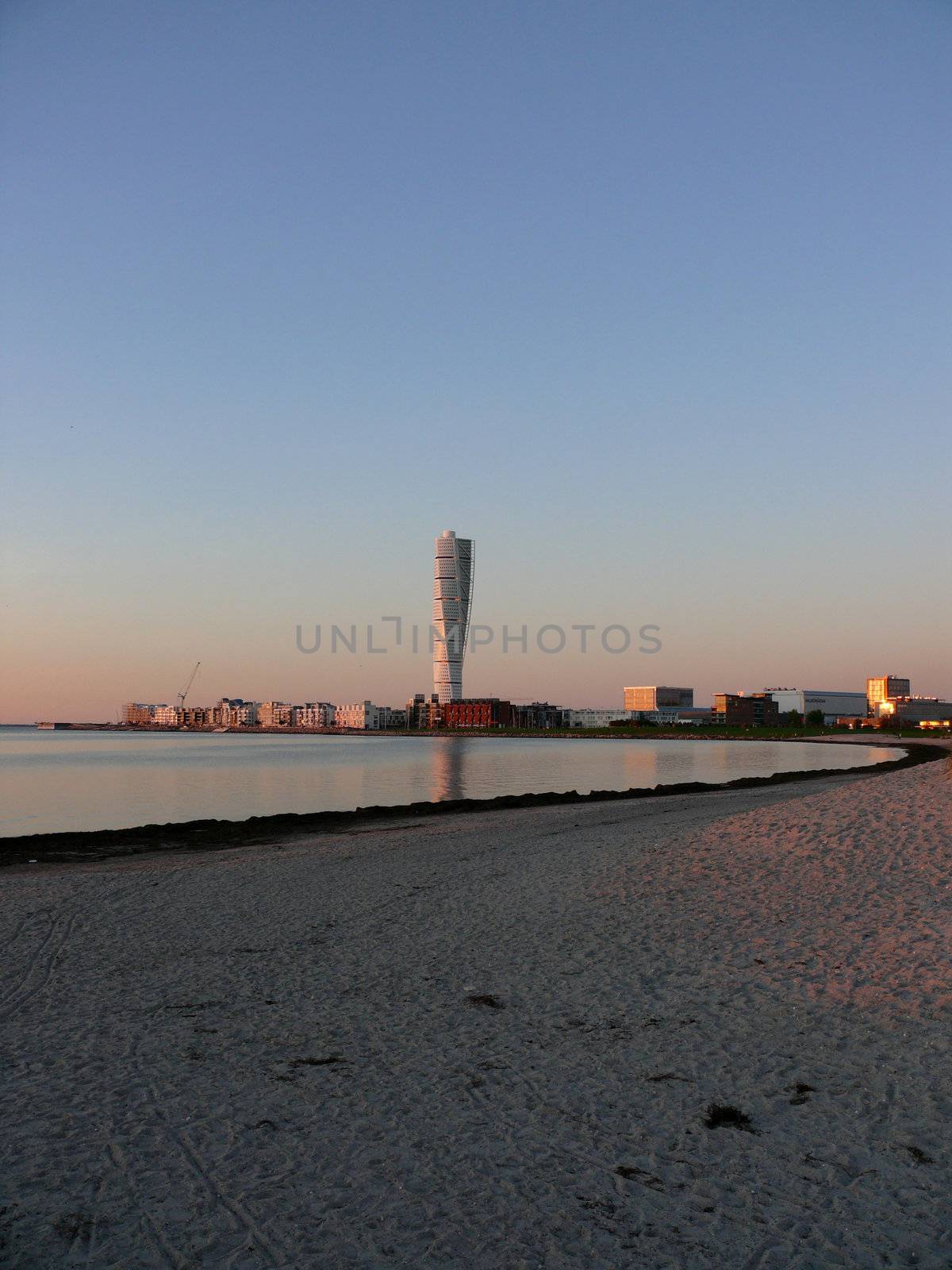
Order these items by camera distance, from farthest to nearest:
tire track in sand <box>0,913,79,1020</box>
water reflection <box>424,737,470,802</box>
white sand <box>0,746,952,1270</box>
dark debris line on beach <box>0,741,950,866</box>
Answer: water reflection <box>424,737,470,802</box>, dark debris line on beach <box>0,741,950,866</box>, tire track in sand <box>0,913,79,1020</box>, white sand <box>0,746,952,1270</box>

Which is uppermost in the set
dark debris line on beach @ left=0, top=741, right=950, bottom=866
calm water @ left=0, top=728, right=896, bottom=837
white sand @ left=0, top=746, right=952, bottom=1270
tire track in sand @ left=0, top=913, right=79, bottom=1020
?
white sand @ left=0, top=746, right=952, bottom=1270

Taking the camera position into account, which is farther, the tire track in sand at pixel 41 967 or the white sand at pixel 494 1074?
the tire track in sand at pixel 41 967

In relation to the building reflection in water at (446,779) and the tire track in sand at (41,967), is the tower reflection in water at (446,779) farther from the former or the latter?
the tire track in sand at (41,967)

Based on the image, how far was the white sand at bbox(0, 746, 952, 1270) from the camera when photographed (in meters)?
4.83

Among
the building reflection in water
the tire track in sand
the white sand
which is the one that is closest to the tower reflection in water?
the building reflection in water

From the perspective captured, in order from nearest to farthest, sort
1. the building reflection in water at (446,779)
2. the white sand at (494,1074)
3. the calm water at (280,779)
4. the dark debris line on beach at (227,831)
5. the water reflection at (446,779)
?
the white sand at (494,1074) < the dark debris line on beach at (227,831) < the calm water at (280,779) < the water reflection at (446,779) < the building reflection in water at (446,779)

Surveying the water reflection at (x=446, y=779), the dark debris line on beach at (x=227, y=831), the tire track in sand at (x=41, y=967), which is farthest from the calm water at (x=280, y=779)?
the tire track in sand at (x=41, y=967)

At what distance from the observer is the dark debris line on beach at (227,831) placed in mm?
22516

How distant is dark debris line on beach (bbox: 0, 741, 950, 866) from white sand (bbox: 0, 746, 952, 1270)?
8.86 meters

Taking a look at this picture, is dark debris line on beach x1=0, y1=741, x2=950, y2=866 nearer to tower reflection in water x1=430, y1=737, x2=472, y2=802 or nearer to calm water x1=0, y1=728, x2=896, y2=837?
calm water x1=0, y1=728, x2=896, y2=837

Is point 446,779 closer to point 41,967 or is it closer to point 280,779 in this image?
point 280,779

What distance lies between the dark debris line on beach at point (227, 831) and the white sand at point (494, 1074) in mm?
8859

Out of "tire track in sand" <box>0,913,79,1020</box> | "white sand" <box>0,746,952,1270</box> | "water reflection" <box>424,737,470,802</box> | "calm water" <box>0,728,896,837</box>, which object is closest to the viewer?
"white sand" <box>0,746,952,1270</box>

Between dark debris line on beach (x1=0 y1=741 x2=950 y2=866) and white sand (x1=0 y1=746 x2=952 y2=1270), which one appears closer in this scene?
white sand (x1=0 y1=746 x2=952 y2=1270)
